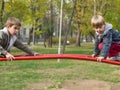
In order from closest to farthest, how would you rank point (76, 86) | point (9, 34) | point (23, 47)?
1. point (9, 34)
2. point (23, 47)
3. point (76, 86)

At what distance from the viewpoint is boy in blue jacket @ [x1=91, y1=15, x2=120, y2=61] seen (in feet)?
18.5

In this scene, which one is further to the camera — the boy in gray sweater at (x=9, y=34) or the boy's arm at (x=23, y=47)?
the boy's arm at (x=23, y=47)

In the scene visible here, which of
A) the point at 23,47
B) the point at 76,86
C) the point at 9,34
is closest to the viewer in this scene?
the point at 9,34

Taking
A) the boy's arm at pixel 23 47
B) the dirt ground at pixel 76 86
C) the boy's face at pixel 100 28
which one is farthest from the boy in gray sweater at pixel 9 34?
the dirt ground at pixel 76 86

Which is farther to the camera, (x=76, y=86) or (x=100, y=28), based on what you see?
(x=76, y=86)

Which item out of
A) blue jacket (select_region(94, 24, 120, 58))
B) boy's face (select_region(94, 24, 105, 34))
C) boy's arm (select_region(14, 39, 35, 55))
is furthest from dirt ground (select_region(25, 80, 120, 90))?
boy's face (select_region(94, 24, 105, 34))

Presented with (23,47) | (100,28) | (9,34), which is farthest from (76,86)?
(9,34)

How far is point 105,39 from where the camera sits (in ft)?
19.0

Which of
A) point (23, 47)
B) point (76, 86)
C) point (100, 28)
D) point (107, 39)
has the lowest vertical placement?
point (76, 86)

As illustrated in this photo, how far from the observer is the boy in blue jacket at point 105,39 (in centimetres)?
563

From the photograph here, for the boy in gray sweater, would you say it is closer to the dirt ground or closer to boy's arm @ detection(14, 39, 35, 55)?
boy's arm @ detection(14, 39, 35, 55)

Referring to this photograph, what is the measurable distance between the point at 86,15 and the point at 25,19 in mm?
7306

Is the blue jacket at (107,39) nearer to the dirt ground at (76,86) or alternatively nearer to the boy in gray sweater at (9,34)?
the boy in gray sweater at (9,34)

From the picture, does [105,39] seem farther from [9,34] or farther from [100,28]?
[9,34]
